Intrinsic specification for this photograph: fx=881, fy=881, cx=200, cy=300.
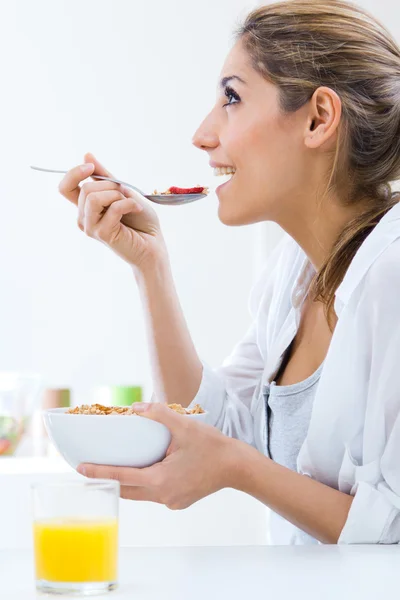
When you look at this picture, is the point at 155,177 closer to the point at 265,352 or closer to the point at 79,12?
the point at 79,12

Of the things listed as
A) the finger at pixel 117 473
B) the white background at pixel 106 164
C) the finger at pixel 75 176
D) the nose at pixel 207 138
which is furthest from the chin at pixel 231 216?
the white background at pixel 106 164

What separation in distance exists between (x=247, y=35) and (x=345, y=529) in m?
0.81

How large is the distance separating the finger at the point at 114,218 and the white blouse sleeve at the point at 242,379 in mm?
292

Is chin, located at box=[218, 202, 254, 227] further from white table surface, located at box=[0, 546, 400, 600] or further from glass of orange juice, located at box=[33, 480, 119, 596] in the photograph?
glass of orange juice, located at box=[33, 480, 119, 596]

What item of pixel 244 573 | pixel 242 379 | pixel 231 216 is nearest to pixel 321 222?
pixel 231 216

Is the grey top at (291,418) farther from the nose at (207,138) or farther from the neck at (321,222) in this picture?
the nose at (207,138)

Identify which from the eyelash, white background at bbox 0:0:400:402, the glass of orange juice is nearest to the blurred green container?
white background at bbox 0:0:400:402

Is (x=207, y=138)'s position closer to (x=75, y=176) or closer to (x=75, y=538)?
(x=75, y=176)

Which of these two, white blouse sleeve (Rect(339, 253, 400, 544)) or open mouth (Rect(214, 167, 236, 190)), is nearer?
white blouse sleeve (Rect(339, 253, 400, 544))

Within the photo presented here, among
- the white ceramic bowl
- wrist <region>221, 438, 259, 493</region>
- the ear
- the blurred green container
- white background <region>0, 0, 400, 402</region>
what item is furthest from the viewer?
white background <region>0, 0, 400, 402</region>

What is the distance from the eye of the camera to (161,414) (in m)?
0.99

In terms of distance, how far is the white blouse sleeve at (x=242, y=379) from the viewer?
1.56 meters

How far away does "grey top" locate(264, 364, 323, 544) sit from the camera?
141 centimetres

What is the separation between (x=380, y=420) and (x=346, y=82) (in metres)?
0.55
